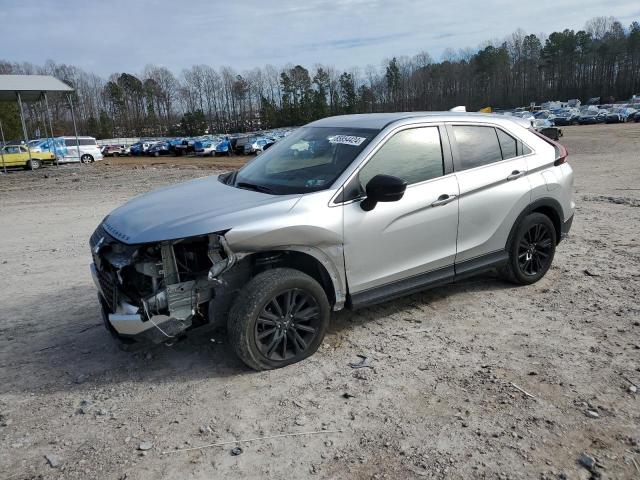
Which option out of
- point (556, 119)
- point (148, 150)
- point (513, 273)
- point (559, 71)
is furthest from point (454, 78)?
point (513, 273)

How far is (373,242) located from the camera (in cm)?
409

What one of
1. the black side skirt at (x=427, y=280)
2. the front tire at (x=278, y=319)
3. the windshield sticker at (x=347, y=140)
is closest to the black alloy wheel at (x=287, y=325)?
the front tire at (x=278, y=319)

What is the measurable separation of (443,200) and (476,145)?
0.80m

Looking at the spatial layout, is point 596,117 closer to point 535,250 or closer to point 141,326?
point 535,250

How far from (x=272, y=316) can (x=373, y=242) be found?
100cm

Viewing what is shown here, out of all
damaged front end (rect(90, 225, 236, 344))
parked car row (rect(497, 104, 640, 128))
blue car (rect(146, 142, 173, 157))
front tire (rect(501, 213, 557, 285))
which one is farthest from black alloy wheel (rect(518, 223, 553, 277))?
parked car row (rect(497, 104, 640, 128))

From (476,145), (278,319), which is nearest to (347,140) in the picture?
(476,145)

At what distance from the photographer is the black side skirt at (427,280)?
4.16 metres

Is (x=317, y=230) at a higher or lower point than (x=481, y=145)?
lower

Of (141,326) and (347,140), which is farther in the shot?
(347,140)

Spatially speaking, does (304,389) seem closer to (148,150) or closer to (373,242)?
(373,242)

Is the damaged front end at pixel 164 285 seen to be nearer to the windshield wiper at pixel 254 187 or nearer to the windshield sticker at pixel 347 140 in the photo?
the windshield wiper at pixel 254 187

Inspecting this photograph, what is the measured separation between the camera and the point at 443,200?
14.6 ft

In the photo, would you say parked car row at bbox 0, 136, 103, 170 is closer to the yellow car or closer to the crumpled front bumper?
the yellow car
